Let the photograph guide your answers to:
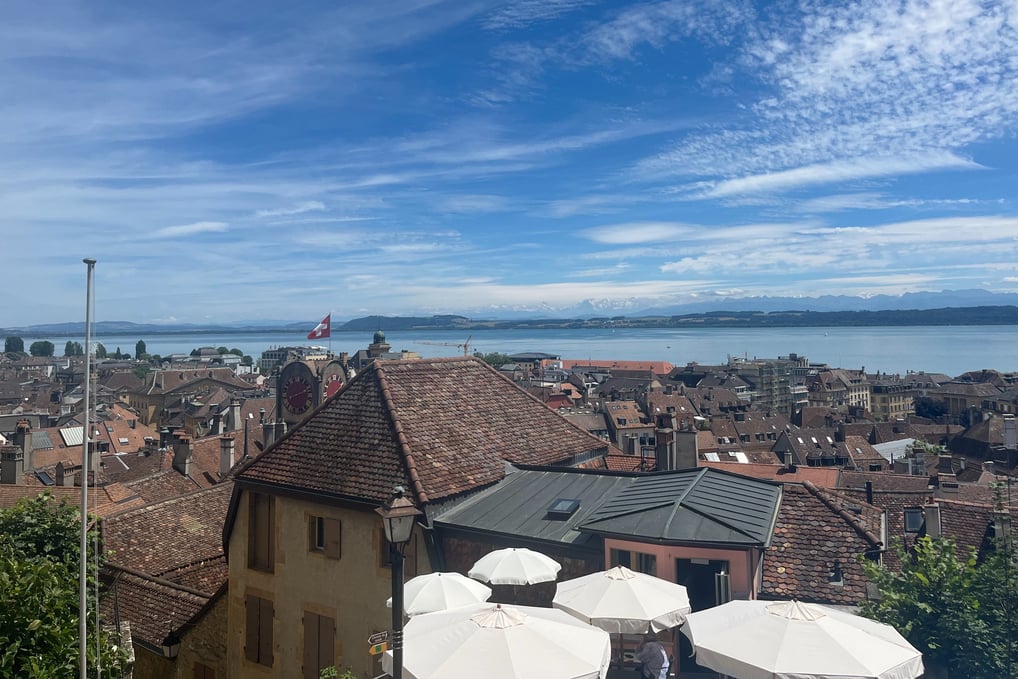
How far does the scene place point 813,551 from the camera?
14.8 m

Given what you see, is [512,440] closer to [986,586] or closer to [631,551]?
[631,551]

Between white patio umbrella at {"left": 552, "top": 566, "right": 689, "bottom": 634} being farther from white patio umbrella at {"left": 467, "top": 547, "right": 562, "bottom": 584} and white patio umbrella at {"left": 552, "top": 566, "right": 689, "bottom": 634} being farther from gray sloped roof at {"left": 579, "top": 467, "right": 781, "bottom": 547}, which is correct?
gray sloped roof at {"left": 579, "top": 467, "right": 781, "bottom": 547}

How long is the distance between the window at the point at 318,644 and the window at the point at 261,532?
5.60 ft

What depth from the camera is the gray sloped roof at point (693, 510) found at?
485 inches

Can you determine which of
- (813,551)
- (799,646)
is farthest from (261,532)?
(799,646)

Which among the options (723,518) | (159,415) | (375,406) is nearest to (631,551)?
(723,518)

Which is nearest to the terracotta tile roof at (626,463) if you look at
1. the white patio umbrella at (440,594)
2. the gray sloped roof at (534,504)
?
the gray sloped roof at (534,504)

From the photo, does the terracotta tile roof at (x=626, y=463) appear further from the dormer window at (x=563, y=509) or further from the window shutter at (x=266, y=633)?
the window shutter at (x=266, y=633)

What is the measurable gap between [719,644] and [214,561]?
16.8 meters

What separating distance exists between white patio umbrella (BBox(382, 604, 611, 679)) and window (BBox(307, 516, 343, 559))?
557cm

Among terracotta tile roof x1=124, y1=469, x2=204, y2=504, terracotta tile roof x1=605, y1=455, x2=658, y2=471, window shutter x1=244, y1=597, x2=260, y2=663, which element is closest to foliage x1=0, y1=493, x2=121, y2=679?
window shutter x1=244, y1=597, x2=260, y2=663

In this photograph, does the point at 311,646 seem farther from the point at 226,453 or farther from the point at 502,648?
the point at 226,453

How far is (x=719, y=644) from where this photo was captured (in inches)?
381

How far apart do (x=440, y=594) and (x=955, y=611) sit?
7980 mm
